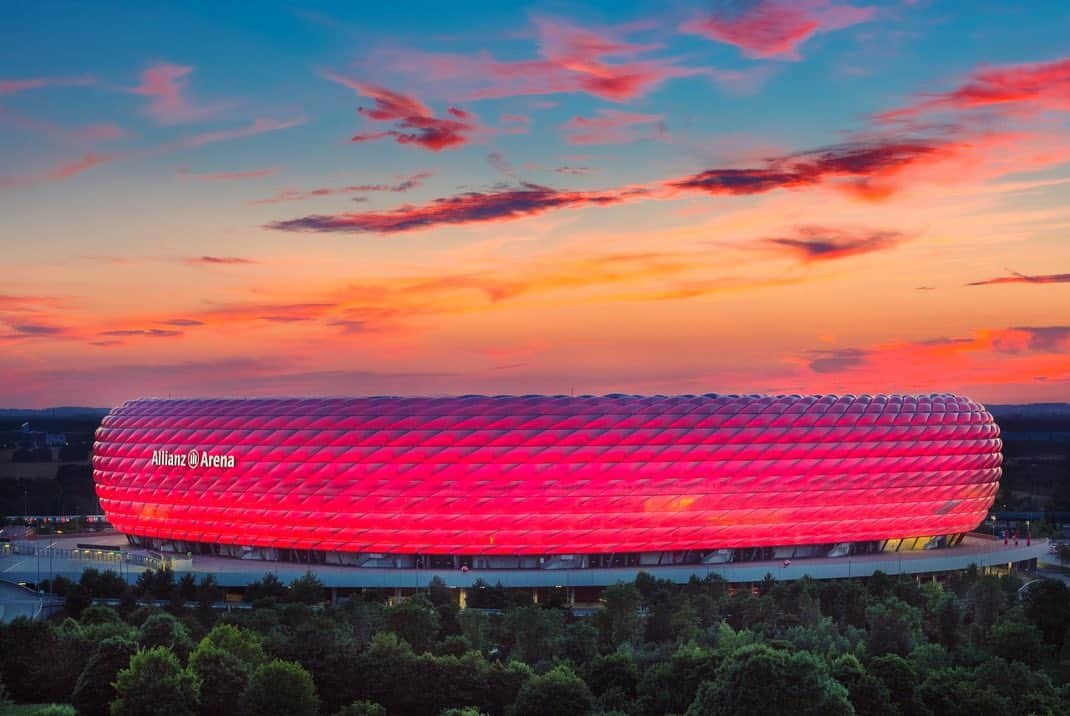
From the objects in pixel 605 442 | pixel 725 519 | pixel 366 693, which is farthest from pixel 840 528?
pixel 366 693

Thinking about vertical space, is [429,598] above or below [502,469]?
below

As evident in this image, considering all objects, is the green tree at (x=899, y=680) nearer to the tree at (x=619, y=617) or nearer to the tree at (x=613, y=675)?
the tree at (x=613, y=675)

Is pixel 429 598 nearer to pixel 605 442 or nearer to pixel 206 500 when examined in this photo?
pixel 605 442

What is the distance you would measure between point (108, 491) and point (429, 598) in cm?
4392

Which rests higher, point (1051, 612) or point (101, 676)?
point (101, 676)

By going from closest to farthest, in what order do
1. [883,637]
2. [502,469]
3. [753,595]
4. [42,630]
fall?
[42,630] → [883,637] → [753,595] → [502,469]

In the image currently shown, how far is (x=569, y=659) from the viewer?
195 ft

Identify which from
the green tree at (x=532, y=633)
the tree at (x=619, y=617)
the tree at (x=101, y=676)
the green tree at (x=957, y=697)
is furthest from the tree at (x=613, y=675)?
the tree at (x=101, y=676)

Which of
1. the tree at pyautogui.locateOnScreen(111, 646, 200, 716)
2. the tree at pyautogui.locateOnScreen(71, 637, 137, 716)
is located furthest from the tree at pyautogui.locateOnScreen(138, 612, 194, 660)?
the tree at pyautogui.locateOnScreen(111, 646, 200, 716)

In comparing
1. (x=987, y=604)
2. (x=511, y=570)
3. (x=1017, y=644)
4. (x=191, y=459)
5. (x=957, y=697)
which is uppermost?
(x=191, y=459)

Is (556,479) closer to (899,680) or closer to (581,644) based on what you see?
(581,644)

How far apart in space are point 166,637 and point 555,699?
18.9 metres

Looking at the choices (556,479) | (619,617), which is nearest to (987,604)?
(619,617)

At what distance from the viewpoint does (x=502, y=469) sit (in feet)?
313
